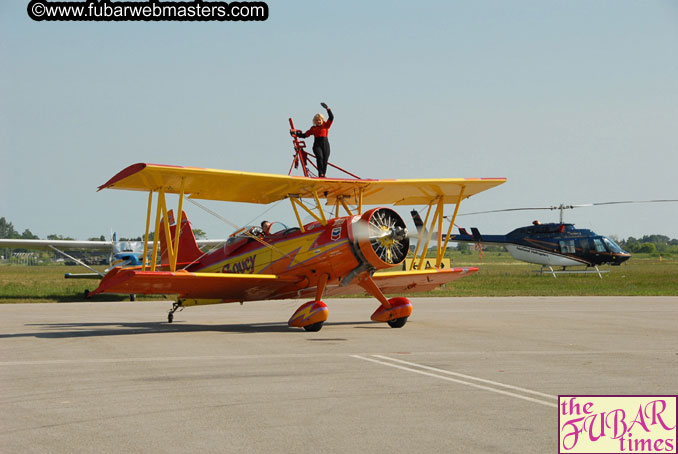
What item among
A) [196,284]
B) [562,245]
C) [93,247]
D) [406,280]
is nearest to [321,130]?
[406,280]

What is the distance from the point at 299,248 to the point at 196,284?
2231mm

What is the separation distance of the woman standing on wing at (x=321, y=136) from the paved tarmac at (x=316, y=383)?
12.1 ft

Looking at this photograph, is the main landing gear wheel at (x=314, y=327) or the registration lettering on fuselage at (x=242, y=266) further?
the registration lettering on fuselage at (x=242, y=266)

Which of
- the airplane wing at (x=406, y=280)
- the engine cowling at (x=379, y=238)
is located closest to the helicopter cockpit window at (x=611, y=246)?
the airplane wing at (x=406, y=280)

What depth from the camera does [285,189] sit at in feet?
51.0

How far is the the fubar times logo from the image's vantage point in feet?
15.9

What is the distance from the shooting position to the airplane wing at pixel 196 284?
13148 millimetres

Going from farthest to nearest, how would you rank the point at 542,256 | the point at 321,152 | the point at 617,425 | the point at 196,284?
the point at 542,256 → the point at 321,152 → the point at 196,284 → the point at 617,425

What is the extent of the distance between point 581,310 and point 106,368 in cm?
1471

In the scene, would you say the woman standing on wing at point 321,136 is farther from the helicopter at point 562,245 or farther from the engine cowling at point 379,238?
the helicopter at point 562,245

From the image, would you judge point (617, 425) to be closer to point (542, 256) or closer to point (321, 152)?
point (321, 152)

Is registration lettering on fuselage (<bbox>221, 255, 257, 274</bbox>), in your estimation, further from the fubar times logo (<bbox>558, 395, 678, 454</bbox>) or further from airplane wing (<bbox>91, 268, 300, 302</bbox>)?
the fubar times logo (<bbox>558, 395, 678, 454</bbox>)

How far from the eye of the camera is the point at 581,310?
20.1 meters

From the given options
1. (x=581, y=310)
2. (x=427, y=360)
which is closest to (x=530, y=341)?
(x=427, y=360)
